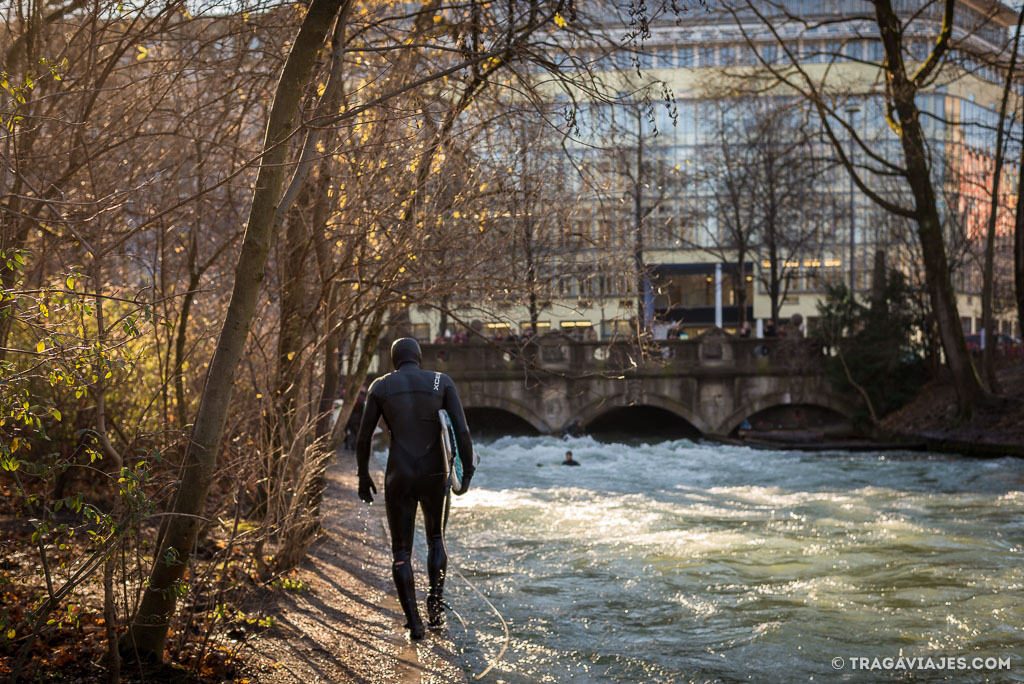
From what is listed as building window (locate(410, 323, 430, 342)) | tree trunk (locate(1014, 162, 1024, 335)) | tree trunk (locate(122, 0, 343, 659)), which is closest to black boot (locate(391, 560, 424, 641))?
tree trunk (locate(122, 0, 343, 659))

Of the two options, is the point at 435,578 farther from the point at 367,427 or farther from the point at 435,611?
the point at 367,427

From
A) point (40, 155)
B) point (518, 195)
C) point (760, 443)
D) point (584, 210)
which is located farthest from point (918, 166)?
point (40, 155)

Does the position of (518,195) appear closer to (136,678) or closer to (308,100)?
(308,100)

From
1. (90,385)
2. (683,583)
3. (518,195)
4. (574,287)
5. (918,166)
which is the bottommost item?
(683,583)

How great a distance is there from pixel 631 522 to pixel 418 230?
290 inches

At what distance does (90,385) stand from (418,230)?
4.73 metres

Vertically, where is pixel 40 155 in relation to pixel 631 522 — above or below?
above

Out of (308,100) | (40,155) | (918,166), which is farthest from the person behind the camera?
(918,166)

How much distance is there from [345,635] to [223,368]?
244cm

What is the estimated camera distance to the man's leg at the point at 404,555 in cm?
742

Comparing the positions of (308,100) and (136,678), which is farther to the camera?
(308,100)

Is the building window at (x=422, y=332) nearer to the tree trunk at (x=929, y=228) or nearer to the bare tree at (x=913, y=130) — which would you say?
the bare tree at (x=913, y=130)

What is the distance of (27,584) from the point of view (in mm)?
7785

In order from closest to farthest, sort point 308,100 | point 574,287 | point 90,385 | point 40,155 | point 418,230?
point 90,385 < point 40,155 < point 308,100 < point 418,230 < point 574,287
